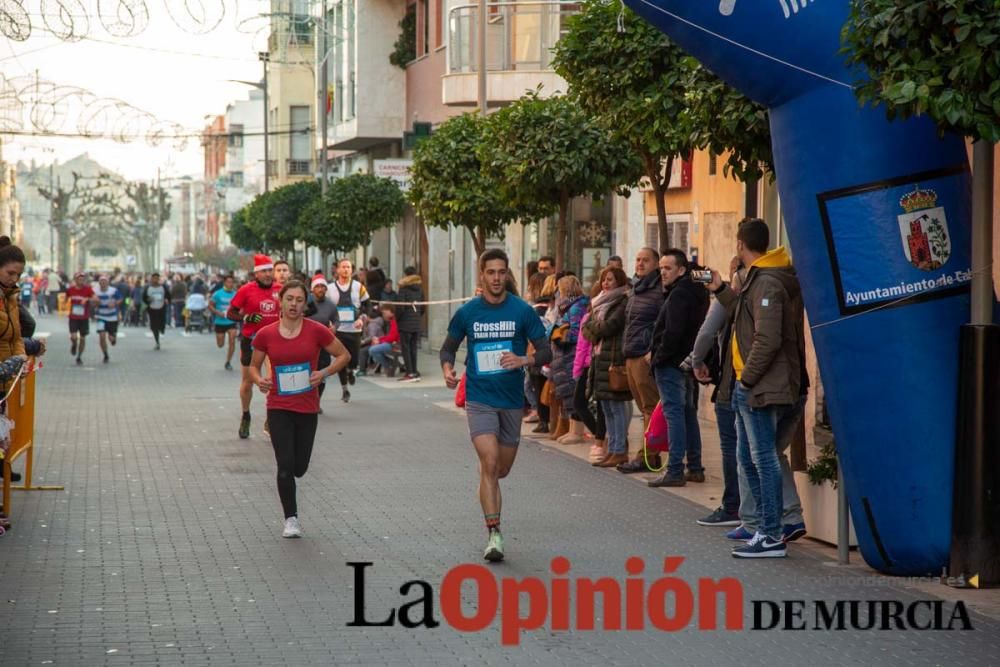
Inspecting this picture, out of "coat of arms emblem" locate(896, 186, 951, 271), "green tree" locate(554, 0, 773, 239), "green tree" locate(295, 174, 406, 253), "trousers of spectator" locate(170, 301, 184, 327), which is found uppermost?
"green tree" locate(554, 0, 773, 239)

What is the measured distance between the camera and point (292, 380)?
37.3 ft

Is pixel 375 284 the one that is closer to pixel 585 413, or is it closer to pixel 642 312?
pixel 585 413

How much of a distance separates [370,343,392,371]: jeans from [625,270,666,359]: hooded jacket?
14333mm

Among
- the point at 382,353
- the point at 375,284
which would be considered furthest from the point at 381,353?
the point at 375,284

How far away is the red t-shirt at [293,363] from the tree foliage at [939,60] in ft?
14.7

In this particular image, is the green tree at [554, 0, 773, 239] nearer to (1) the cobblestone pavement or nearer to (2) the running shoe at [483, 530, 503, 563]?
(1) the cobblestone pavement

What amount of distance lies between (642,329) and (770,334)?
397 centimetres

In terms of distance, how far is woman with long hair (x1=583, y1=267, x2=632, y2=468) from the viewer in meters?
14.6

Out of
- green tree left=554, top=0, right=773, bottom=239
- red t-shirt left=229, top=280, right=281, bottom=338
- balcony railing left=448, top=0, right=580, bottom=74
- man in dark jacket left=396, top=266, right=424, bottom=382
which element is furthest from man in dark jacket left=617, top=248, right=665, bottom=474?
balcony railing left=448, top=0, right=580, bottom=74

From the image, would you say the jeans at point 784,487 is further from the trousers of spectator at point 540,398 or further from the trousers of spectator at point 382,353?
the trousers of spectator at point 382,353

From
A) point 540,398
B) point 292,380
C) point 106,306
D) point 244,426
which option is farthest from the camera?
point 106,306

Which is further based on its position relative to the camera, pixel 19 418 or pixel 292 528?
pixel 19 418

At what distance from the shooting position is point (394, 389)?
25484mm

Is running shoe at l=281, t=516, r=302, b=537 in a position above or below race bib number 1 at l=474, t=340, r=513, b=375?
below
